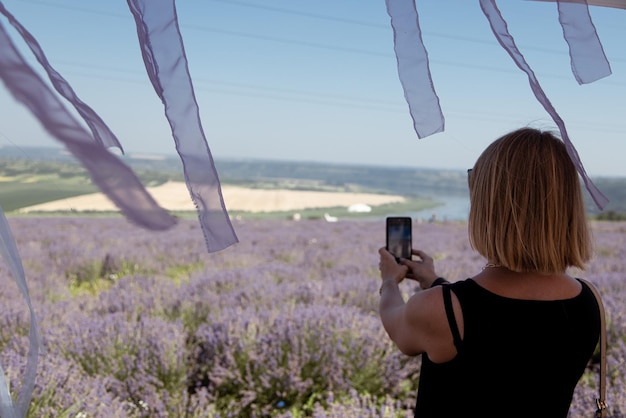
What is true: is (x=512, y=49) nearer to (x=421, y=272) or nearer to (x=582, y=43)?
(x=582, y=43)

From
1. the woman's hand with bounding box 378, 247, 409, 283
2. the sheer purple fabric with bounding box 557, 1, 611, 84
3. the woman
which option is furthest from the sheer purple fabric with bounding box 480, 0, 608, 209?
the woman's hand with bounding box 378, 247, 409, 283

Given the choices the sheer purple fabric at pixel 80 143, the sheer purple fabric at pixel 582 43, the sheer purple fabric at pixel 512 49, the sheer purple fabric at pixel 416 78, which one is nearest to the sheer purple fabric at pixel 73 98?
the sheer purple fabric at pixel 80 143

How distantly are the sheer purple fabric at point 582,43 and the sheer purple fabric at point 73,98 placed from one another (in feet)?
4.02

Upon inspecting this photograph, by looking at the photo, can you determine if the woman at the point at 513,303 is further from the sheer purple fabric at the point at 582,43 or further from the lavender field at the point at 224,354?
the lavender field at the point at 224,354

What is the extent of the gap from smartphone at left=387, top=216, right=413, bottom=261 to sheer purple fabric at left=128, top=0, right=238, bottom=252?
0.52m

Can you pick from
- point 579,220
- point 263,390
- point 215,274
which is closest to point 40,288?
point 215,274

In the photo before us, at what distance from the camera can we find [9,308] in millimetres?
3006

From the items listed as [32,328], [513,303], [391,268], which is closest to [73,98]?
[32,328]

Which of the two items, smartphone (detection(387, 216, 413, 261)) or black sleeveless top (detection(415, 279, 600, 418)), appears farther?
smartphone (detection(387, 216, 413, 261))

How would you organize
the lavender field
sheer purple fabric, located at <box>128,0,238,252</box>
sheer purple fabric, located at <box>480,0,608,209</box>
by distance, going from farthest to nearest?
the lavender field, sheer purple fabric, located at <box>480,0,608,209</box>, sheer purple fabric, located at <box>128,0,238,252</box>

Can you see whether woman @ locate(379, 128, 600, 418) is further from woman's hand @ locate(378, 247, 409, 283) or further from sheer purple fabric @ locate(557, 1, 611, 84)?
sheer purple fabric @ locate(557, 1, 611, 84)

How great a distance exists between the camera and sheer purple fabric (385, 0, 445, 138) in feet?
4.97

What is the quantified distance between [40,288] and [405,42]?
3.70m

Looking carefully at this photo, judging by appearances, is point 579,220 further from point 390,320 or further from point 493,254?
point 390,320
